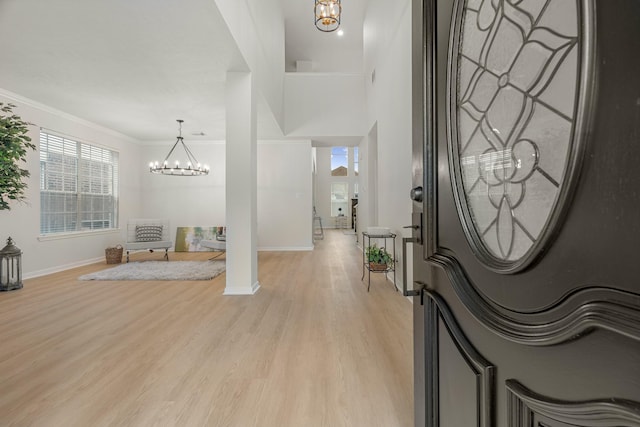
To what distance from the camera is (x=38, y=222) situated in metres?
4.66

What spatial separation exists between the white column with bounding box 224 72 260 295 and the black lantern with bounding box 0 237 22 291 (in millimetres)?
2816

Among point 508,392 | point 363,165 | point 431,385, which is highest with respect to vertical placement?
point 363,165

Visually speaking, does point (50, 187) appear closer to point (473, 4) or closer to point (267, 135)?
point (267, 135)

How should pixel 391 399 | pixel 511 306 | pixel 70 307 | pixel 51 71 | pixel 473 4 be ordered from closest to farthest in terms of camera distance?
pixel 511 306, pixel 473 4, pixel 391 399, pixel 70 307, pixel 51 71

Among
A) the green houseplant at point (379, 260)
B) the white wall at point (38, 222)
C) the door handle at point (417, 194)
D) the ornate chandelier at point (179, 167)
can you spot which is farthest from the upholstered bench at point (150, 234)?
the door handle at point (417, 194)

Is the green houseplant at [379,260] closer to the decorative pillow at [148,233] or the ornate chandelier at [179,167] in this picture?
the ornate chandelier at [179,167]

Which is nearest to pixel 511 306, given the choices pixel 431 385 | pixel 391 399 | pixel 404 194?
pixel 431 385

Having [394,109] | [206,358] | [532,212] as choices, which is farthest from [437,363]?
[394,109]

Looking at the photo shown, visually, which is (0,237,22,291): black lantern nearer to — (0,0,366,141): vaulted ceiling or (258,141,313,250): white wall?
(0,0,366,141): vaulted ceiling

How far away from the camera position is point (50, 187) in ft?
16.3

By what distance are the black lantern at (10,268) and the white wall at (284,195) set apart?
4.19 meters

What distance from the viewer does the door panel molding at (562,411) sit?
0.38m

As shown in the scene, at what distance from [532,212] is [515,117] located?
19 cm

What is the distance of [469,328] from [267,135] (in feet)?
21.4
